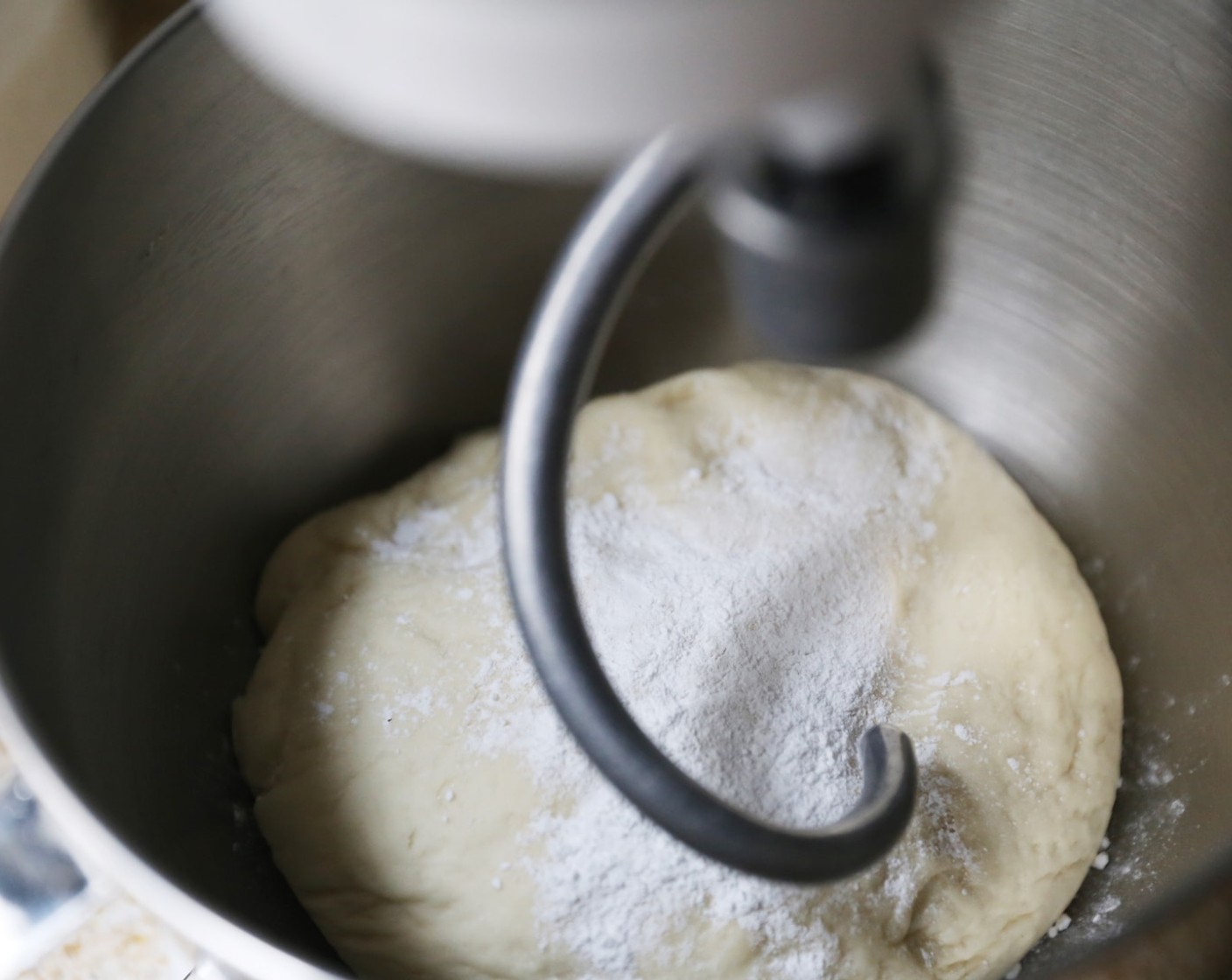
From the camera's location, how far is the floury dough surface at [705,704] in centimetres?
65

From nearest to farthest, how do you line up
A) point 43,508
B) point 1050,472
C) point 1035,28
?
point 43,508, point 1035,28, point 1050,472

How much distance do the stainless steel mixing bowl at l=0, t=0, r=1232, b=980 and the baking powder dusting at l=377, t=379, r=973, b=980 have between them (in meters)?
0.11

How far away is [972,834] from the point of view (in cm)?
69

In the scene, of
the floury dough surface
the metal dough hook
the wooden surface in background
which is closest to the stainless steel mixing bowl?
the floury dough surface

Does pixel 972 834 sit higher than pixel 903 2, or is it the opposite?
pixel 903 2

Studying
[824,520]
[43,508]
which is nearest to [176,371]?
[43,508]

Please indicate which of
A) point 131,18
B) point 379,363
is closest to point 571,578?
point 379,363

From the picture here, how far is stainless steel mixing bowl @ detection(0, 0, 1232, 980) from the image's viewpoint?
0.62 m

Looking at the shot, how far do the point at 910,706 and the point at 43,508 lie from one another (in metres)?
0.52

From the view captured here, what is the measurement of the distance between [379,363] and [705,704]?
0.37 meters

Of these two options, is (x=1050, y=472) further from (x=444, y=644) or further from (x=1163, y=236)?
(x=444, y=644)

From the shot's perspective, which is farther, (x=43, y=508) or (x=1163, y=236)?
(x=1163, y=236)

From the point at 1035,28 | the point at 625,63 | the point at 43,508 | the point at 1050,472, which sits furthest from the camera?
the point at 1050,472

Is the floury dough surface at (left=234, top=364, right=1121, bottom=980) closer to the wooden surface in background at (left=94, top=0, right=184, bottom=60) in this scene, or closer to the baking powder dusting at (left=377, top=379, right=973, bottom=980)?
the baking powder dusting at (left=377, top=379, right=973, bottom=980)
